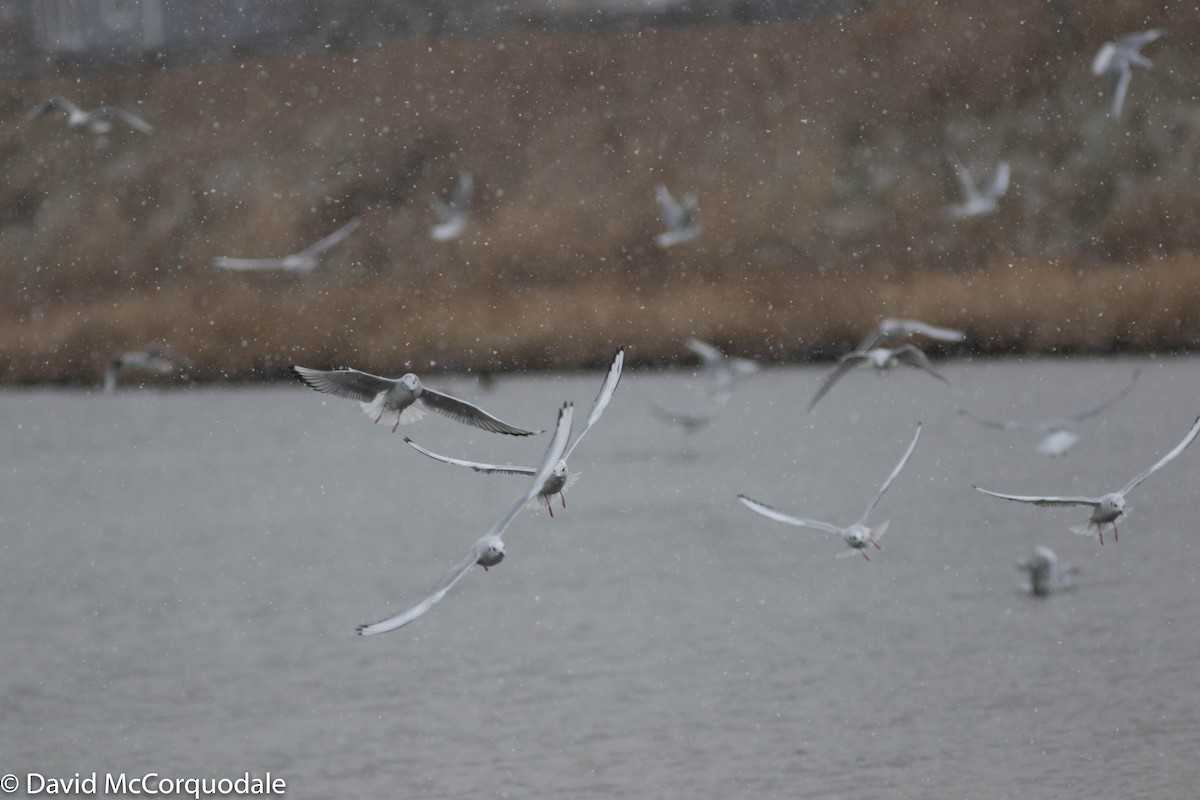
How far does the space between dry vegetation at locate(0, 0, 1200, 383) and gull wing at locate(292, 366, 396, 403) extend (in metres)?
26.3

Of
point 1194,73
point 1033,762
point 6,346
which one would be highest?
point 1194,73

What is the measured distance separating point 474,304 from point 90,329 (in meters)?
8.95

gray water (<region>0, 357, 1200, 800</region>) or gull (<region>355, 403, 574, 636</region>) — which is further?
gray water (<region>0, 357, 1200, 800</region>)

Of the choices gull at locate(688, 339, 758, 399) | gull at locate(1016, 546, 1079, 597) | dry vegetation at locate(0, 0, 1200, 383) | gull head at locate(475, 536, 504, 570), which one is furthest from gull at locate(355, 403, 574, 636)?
dry vegetation at locate(0, 0, 1200, 383)

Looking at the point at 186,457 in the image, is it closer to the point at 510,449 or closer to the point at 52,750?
the point at 510,449

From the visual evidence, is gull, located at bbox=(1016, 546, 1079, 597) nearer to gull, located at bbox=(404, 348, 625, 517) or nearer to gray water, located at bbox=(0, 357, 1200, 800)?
gray water, located at bbox=(0, 357, 1200, 800)

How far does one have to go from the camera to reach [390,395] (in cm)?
1167

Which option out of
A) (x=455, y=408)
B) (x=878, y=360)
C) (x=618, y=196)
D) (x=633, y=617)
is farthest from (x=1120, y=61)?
(x=618, y=196)

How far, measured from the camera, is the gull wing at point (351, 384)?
1145 centimetres

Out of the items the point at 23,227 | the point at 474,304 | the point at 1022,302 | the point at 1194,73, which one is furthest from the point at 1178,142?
the point at 23,227

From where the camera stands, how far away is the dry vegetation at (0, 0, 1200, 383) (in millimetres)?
40625

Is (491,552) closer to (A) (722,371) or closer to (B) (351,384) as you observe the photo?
(B) (351,384)

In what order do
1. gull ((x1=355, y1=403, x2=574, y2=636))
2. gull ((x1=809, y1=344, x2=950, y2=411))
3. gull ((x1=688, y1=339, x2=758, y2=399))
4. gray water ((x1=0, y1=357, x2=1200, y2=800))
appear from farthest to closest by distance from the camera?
gull ((x1=688, y1=339, x2=758, y2=399)) < gull ((x1=809, y1=344, x2=950, y2=411)) < gray water ((x1=0, y1=357, x2=1200, y2=800)) < gull ((x1=355, y1=403, x2=574, y2=636))

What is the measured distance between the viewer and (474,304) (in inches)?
1767
